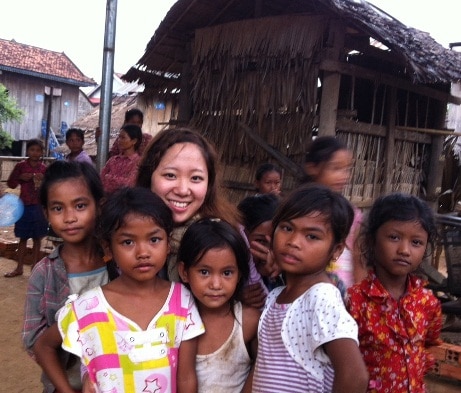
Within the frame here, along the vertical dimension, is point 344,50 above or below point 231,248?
above

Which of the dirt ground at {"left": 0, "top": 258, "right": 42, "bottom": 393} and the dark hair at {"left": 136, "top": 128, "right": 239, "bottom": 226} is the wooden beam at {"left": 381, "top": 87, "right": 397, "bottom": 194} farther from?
the dark hair at {"left": 136, "top": 128, "right": 239, "bottom": 226}

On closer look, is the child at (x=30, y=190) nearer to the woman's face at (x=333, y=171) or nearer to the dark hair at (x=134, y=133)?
the dark hair at (x=134, y=133)

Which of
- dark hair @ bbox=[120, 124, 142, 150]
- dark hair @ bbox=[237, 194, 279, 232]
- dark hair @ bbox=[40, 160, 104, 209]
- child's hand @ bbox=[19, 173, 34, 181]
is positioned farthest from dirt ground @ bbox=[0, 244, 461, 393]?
dark hair @ bbox=[237, 194, 279, 232]

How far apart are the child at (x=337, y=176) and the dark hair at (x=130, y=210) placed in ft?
2.96

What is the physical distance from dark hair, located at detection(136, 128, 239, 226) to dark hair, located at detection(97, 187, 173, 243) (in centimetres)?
23

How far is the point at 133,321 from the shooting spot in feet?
5.12

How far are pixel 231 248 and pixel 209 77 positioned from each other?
5157 mm

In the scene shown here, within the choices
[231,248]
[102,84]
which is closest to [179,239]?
[231,248]

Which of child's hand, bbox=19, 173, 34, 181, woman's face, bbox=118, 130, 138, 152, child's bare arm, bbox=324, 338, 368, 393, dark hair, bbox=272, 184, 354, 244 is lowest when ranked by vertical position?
child's bare arm, bbox=324, 338, 368, 393

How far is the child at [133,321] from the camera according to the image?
1.52 metres

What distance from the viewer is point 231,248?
1663 mm

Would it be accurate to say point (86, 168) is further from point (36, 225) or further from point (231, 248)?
point (36, 225)

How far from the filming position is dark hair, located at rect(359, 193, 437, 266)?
188cm

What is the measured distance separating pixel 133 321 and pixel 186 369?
0.75 ft
